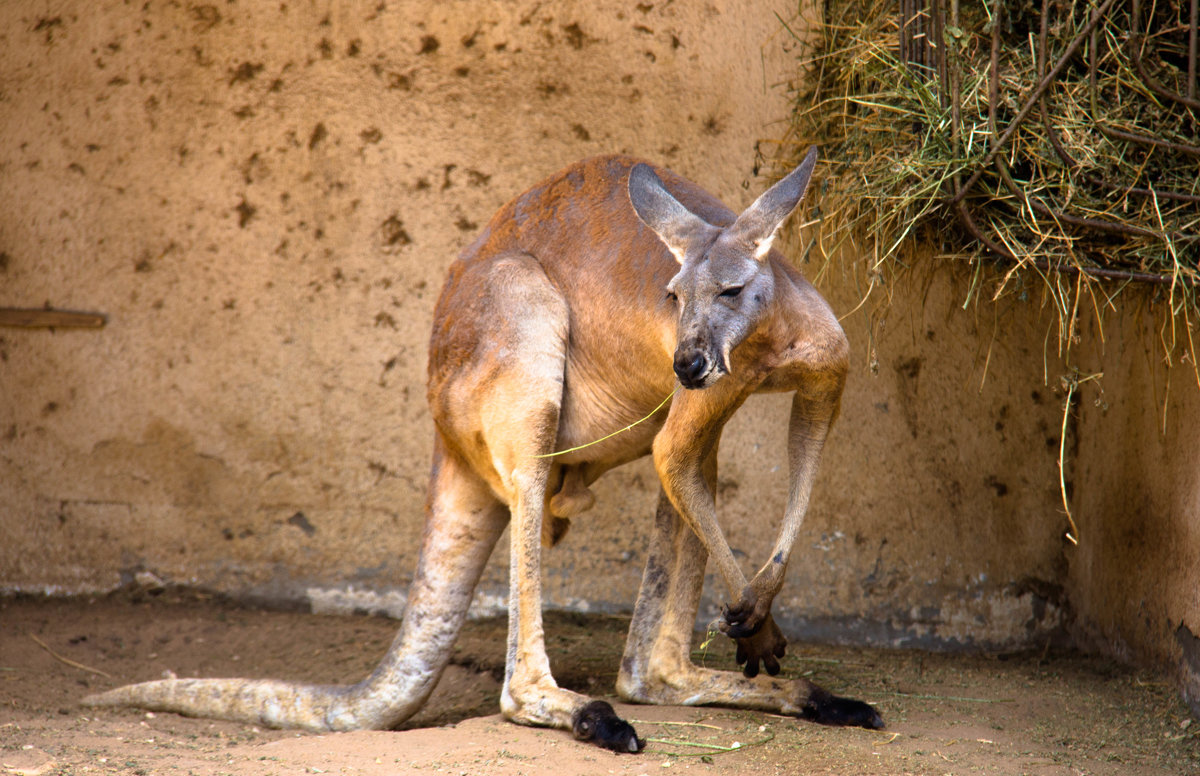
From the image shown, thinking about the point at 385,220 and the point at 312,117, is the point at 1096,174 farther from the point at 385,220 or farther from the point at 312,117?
the point at 312,117

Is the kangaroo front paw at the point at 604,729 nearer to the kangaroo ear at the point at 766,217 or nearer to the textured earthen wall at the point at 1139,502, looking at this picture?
the kangaroo ear at the point at 766,217

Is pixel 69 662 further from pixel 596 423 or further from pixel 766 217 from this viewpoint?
pixel 766 217

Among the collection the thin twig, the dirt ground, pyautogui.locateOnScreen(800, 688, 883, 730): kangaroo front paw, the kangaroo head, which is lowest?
the thin twig

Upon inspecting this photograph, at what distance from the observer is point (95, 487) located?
5.14 meters

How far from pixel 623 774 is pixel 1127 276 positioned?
Result: 2.13 meters

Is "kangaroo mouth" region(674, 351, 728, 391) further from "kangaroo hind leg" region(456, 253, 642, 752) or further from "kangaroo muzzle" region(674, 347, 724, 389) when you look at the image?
"kangaroo hind leg" region(456, 253, 642, 752)

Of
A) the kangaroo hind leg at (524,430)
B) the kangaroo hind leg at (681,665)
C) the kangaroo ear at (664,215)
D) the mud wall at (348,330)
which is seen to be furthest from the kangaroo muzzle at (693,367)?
the mud wall at (348,330)

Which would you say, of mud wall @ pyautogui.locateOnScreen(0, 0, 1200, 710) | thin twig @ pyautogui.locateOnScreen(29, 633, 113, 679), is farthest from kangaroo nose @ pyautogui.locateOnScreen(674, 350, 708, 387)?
thin twig @ pyautogui.locateOnScreen(29, 633, 113, 679)

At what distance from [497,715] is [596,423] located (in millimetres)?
983

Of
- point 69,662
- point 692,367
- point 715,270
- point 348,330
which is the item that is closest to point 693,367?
point 692,367

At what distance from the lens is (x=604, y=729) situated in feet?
10.4

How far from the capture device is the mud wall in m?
4.74

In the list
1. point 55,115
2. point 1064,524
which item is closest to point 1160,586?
point 1064,524

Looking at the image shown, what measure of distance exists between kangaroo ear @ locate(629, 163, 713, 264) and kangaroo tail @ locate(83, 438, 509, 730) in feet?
3.83
